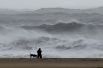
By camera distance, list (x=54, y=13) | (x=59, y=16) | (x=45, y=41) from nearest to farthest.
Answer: (x=45, y=41)
(x=59, y=16)
(x=54, y=13)

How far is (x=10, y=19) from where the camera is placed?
37.2m

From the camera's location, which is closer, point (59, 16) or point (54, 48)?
point (54, 48)

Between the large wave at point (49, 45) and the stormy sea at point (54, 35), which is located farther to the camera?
the stormy sea at point (54, 35)

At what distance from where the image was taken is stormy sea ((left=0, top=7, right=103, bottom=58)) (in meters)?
19.5

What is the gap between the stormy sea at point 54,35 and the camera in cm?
1945

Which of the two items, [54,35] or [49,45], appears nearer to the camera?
[49,45]

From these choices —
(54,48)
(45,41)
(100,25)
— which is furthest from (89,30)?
(54,48)

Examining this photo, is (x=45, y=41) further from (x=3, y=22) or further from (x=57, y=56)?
(x=3, y=22)

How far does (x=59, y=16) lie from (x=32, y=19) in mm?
3506

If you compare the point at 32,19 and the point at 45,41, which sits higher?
the point at 32,19

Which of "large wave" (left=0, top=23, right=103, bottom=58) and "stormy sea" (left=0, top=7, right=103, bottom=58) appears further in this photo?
"stormy sea" (left=0, top=7, right=103, bottom=58)

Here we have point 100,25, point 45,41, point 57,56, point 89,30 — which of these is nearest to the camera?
point 57,56

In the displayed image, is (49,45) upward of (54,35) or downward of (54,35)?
downward

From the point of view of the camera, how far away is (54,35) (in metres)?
26.8
